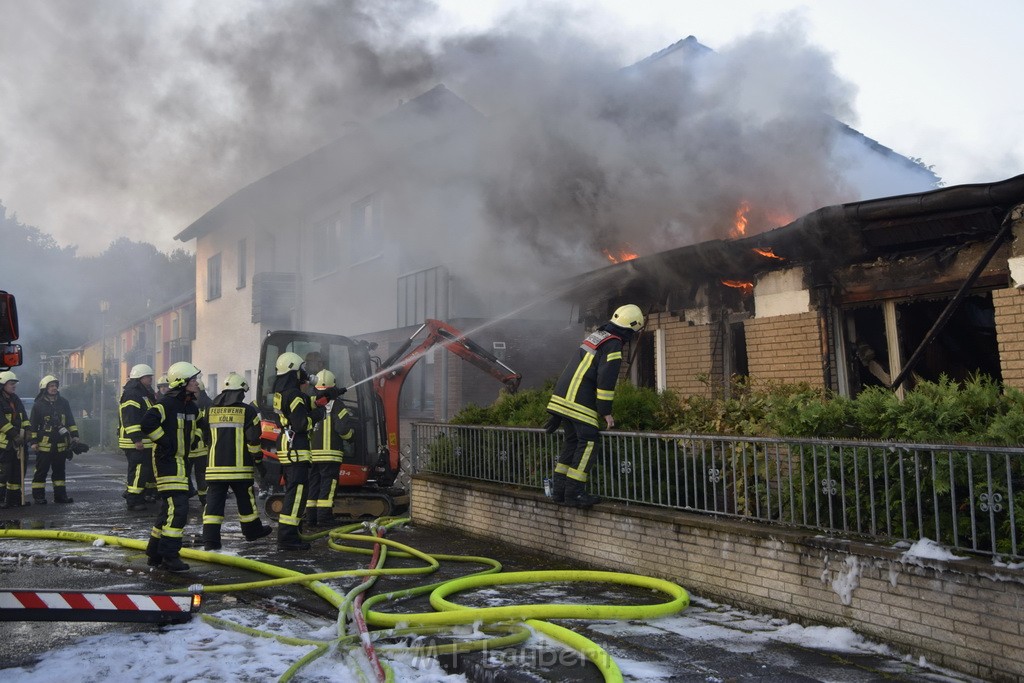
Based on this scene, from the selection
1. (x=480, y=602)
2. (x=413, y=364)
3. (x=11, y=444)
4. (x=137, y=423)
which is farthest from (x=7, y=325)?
(x=11, y=444)

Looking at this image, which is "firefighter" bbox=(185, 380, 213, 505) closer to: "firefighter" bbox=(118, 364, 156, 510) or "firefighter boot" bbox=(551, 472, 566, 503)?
"firefighter" bbox=(118, 364, 156, 510)

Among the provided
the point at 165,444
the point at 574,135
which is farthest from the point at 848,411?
the point at 574,135

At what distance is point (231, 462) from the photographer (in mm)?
7633

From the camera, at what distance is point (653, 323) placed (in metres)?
10.0

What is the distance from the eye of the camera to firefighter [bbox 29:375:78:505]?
1227cm

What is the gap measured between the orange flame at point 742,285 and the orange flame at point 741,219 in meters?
0.98

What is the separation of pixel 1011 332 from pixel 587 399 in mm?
3267

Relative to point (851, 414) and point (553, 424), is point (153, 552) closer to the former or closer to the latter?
point (553, 424)

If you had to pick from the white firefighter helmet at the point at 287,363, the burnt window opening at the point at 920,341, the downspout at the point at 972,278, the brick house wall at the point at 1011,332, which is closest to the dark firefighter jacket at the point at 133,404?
the white firefighter helmet at the point at 287,363

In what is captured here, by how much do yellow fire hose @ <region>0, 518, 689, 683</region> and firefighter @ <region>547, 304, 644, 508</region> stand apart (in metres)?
0.86

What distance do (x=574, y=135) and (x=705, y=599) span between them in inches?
284

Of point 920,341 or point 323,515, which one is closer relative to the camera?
point 920,341

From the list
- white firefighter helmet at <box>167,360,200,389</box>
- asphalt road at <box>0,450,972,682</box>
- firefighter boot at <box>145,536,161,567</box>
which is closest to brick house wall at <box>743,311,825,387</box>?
asphalt road at <box>0,450,972,682</box>

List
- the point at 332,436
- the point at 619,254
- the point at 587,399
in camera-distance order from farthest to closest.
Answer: the point at 619,254, the point at 332,436, the point at 587,399
